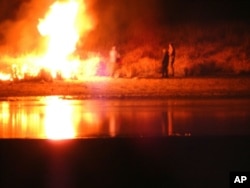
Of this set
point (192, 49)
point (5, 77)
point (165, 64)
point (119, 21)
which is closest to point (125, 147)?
point (165, 64)

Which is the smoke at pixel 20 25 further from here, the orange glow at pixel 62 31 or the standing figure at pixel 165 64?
the standing figure at pixel 165 64

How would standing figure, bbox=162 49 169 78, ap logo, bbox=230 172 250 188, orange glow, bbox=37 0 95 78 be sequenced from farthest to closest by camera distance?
orange glow, bbox=37 0 95 78
standing figure, bbox=162 49 169 78
ap logo, bbox=230 172 250 188

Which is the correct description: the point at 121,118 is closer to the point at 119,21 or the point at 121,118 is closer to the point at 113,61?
the point at 113,61

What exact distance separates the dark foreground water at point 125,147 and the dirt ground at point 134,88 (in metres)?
4.18

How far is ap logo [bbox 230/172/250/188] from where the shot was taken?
839 centimetres

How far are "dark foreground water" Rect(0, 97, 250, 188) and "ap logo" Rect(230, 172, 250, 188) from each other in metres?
0.25

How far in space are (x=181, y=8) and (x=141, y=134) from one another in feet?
79.3

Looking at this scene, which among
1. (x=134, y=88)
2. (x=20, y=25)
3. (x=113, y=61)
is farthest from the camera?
(x=20, y=25)

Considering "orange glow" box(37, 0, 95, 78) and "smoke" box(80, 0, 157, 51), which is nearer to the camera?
"orange glow" box(37, 0, 95, 78)

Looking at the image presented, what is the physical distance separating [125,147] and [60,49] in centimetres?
1822

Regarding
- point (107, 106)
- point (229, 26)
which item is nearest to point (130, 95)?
point (107, 106)

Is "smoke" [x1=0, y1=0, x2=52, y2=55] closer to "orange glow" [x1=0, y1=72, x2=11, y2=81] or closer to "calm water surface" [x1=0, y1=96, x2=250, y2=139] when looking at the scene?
"orange glow" [x1=0, y1=72, x2=11, y2=81]

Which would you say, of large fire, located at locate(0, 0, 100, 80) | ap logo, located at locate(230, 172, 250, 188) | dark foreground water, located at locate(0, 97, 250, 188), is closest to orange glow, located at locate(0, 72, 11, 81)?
large fire, located at locate(0, 0, 100, 80)

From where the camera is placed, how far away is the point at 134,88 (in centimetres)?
2361
